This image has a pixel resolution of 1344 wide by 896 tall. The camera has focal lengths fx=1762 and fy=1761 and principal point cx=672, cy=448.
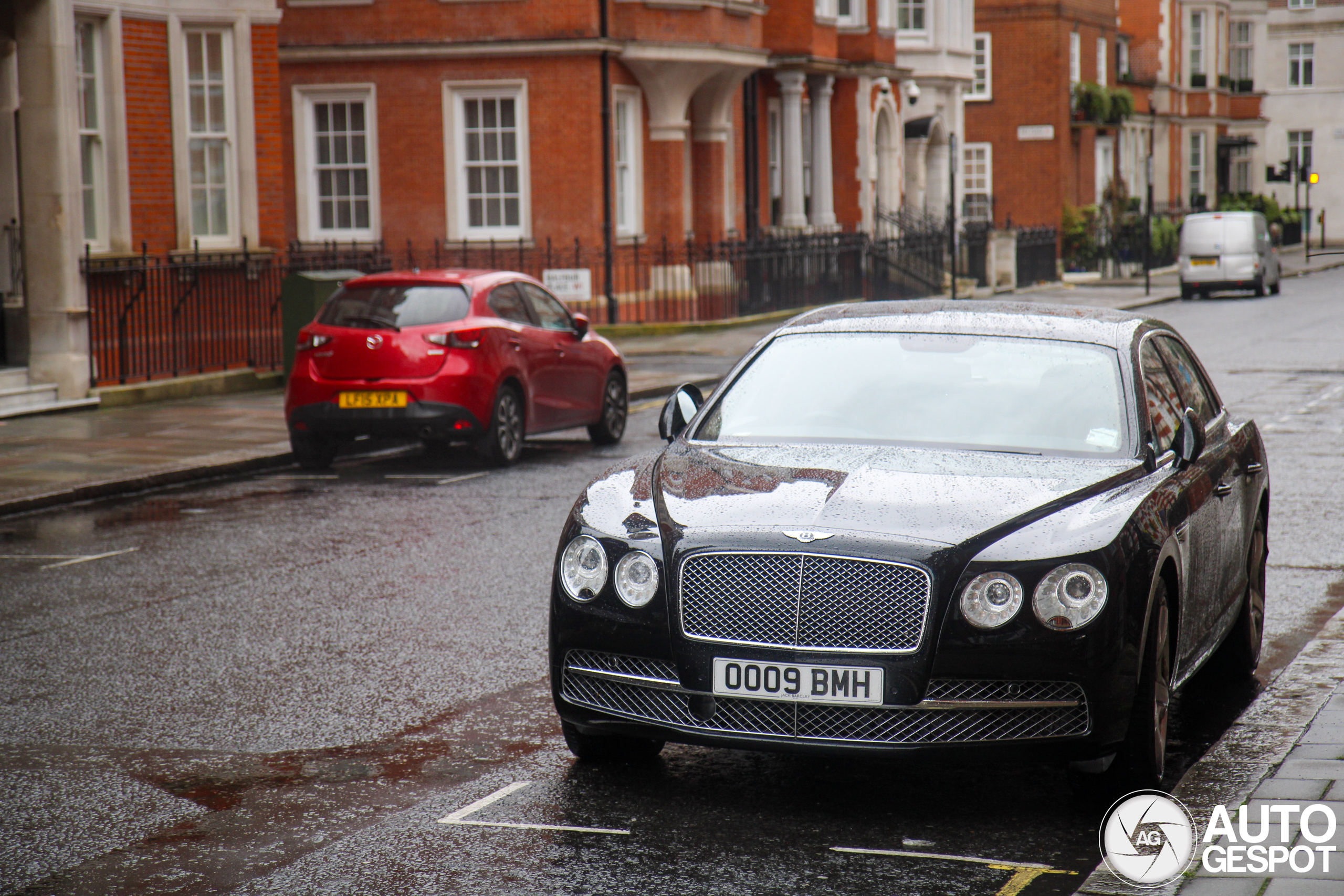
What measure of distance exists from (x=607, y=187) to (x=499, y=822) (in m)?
23.6

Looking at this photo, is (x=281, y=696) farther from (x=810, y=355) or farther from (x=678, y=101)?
(x=678, y=101)

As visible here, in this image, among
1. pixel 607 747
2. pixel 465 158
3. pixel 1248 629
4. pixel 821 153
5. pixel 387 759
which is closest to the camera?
pixel 607 747

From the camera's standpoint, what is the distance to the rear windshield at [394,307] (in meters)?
14.1

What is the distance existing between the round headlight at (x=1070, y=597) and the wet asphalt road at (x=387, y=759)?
572 millimetres

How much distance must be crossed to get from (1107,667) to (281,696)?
10.8 ft

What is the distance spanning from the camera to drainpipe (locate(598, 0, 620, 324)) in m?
28.0

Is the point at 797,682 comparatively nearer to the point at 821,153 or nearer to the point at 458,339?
the point at 458,339

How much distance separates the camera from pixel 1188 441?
5949 mm

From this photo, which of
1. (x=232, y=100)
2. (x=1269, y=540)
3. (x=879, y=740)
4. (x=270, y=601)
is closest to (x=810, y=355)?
(x=879, y=740)

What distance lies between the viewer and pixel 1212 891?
4277 millimetres

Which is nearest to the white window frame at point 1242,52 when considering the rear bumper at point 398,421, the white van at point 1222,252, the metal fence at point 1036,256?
the metal fence at point 1036,256

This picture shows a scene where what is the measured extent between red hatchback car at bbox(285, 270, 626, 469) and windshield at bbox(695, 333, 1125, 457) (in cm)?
748

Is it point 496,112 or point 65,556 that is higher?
point 496,112

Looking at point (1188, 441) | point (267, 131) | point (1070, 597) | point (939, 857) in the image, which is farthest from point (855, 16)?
point (939, 857)
